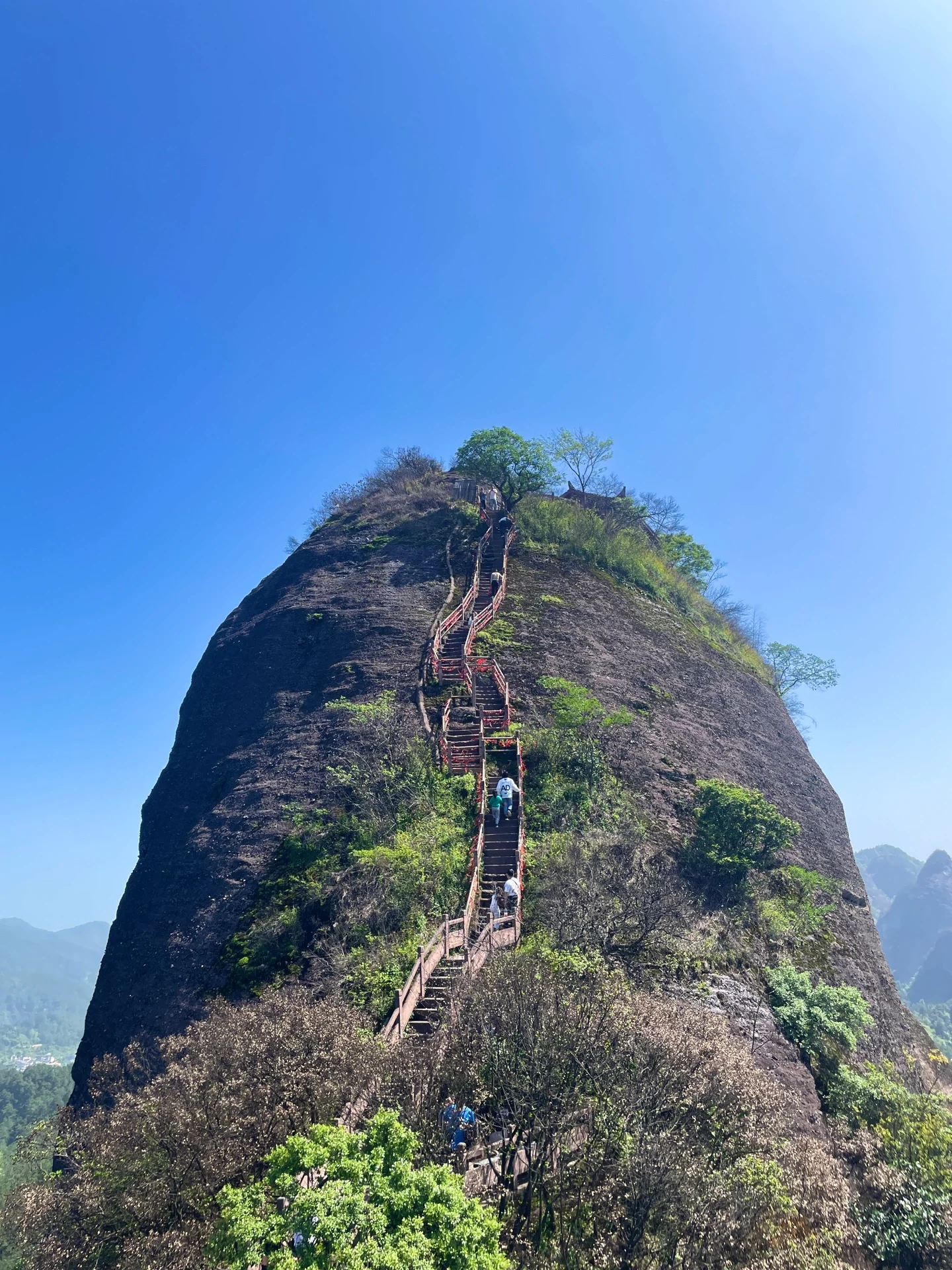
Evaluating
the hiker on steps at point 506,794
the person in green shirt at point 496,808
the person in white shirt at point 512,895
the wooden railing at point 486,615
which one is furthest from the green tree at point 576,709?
the person in white shirt at point 512,895

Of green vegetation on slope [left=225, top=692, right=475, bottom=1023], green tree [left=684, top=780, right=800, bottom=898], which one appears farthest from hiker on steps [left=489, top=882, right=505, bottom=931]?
green tree [left=684, top=780, right=800, bottom=898]

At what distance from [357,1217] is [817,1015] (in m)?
15.0

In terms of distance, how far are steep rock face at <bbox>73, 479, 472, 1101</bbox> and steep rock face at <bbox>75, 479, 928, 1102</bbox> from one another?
79 millimetres

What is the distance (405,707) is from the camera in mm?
25219

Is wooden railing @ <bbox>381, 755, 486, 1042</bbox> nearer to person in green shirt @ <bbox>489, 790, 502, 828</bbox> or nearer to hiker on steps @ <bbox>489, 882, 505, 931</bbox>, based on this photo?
person in green shirt @ <bbox>489, 790, 502, 828</bbox>

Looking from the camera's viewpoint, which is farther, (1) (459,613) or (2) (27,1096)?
(2) (27,1096)

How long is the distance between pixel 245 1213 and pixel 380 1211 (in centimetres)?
140

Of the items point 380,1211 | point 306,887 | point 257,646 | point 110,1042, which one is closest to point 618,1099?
point 380,1211

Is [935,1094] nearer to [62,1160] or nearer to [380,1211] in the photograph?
[380,1211]

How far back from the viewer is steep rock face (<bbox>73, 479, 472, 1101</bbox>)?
63.5 feet

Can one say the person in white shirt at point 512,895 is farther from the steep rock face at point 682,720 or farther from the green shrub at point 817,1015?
the green shrub at point 817,1015

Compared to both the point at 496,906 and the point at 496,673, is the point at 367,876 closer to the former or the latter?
the point at 496,906

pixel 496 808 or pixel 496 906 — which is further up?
pixel 496 808

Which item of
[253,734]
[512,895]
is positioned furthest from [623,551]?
[512,895]
